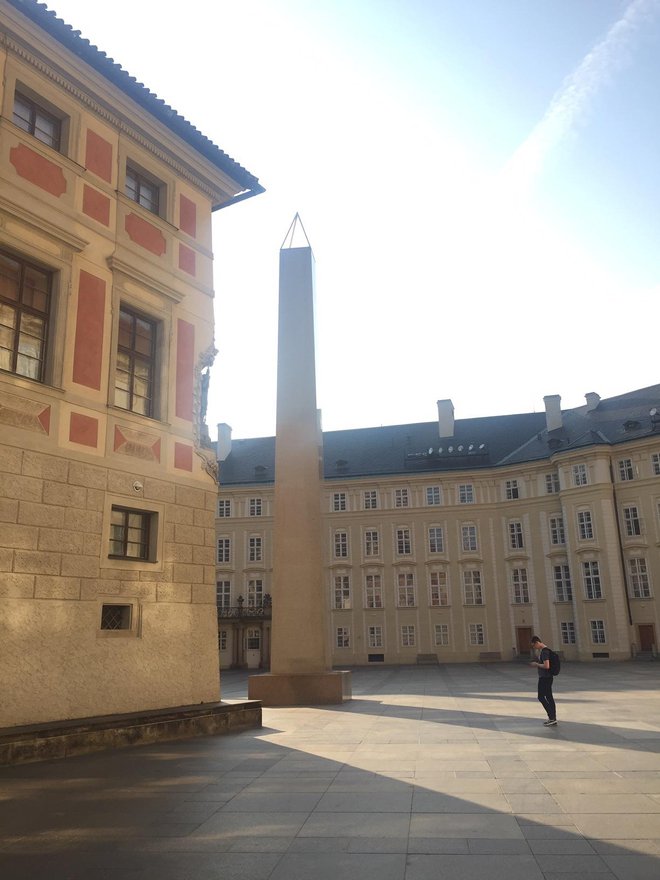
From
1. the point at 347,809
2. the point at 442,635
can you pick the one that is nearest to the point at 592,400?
the point at 442,635

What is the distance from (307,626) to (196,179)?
11.6m

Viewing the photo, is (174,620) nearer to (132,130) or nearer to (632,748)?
(632,748)

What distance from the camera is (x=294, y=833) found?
6.45m

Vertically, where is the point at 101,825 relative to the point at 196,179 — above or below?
below

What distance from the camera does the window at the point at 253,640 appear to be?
55188 mm

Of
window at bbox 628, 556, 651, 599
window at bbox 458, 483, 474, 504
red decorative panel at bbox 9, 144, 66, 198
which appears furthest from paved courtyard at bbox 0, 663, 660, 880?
window at bbox 458, 483, 474, 504

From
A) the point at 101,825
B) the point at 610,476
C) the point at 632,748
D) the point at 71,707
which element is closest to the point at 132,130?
the point at 71,707

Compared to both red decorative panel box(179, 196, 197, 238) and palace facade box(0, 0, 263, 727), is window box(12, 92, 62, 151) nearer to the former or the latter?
palace facade box(0, 0, 263, 727)

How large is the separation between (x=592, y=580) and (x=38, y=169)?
4536 centimetres

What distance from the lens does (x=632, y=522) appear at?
48688mm

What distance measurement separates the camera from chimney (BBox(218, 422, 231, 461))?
64438 mm

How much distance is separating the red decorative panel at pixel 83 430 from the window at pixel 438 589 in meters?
45.2

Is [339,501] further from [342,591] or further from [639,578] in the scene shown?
[639,578]

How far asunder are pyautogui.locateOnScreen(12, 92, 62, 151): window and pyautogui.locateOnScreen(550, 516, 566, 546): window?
45850 millimetres
